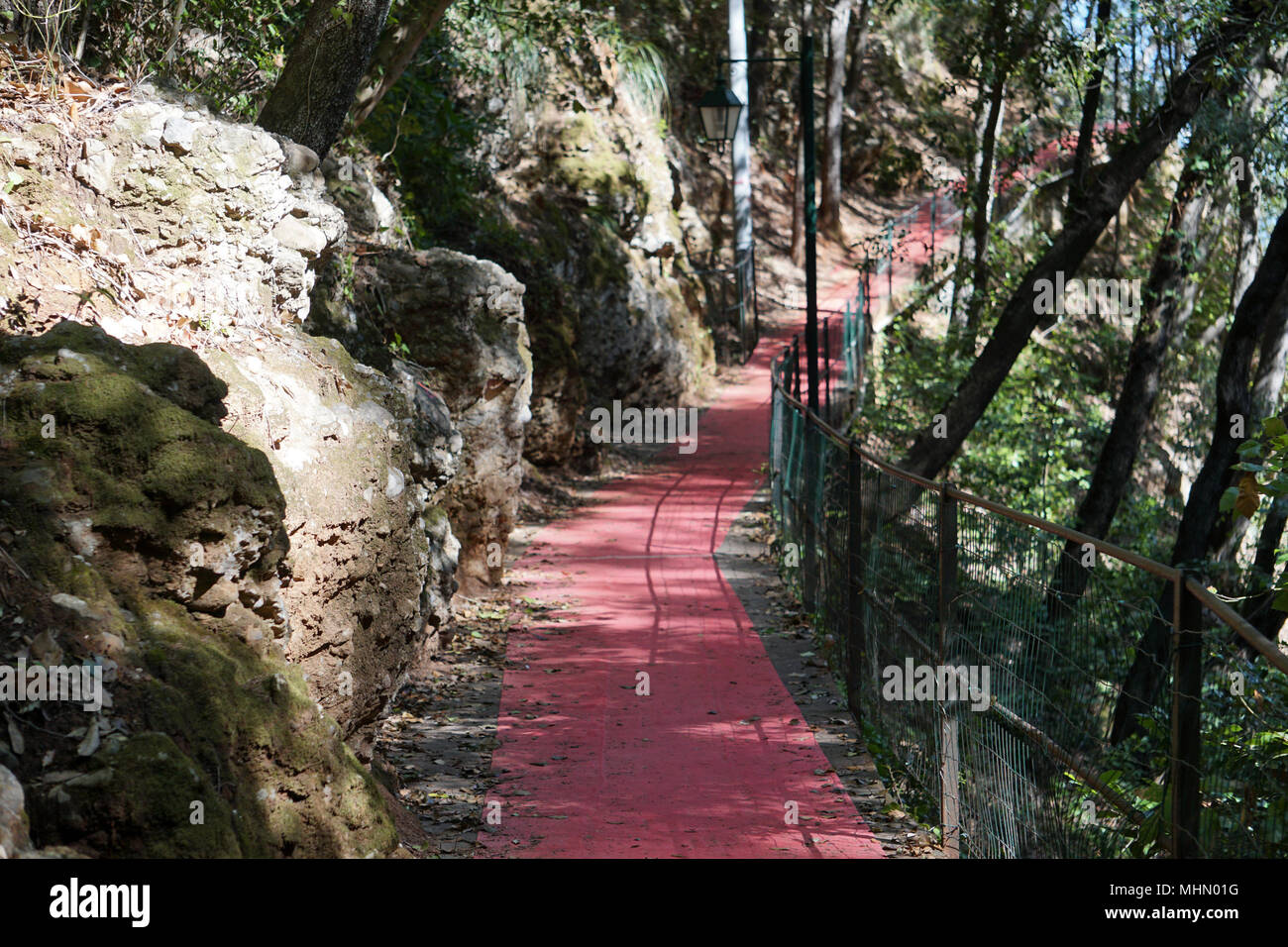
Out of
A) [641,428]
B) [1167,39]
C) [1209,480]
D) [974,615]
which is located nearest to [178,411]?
[974,615]

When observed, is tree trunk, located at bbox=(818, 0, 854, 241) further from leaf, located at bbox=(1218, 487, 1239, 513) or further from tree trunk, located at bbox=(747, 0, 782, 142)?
leaf, located at bbox=(1218, 487, 1239, 513)

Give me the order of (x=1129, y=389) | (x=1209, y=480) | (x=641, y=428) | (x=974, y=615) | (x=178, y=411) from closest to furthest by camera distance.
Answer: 1. (x=178, y=411)
2. (x=974, y=615)
3. (x=1209, y=480)
4. (x=1129, y=389)
5. (x=641, y=428)

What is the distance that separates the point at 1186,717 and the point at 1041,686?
1.60 metres

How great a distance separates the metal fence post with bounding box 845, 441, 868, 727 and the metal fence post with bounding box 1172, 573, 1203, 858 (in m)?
4.37

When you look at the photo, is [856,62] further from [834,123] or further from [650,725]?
[650,725]

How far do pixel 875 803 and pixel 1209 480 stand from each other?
6.00m

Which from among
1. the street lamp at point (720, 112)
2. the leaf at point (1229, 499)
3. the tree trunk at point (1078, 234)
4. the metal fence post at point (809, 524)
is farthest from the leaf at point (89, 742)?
the street lamp at point (720, 112)

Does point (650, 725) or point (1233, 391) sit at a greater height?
point (1233, 391)

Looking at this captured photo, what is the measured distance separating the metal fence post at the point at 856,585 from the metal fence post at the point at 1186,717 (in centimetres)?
437

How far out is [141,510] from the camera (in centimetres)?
423

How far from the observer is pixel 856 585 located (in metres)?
7.94

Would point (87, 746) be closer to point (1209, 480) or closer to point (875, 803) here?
point (875, 803)

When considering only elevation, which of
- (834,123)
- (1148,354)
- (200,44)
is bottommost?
(1148,354)

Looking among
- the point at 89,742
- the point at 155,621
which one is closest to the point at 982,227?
the point at 155,621
